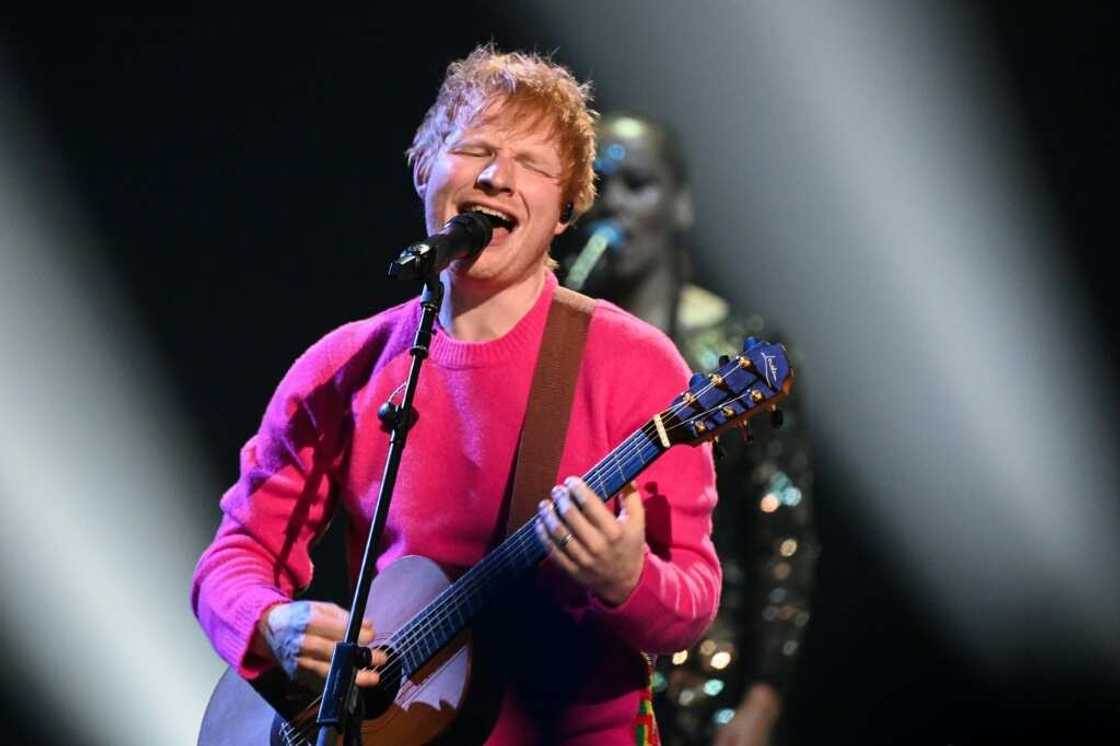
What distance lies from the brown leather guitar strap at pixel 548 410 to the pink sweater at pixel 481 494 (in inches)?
0.8

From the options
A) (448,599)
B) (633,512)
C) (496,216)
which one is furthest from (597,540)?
(496,216)

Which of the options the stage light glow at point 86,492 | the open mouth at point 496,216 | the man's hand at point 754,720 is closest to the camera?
the open mouth at point 496,216

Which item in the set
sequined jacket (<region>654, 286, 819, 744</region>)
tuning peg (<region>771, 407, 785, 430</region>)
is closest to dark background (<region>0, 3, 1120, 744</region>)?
sequined jacket (<region>654, 286, 819, 744</region>)

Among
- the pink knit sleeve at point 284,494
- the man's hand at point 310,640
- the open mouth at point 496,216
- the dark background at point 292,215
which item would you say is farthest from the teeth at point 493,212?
the dark background at point 292,215

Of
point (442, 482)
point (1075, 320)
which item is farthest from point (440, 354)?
point (1075, 320)

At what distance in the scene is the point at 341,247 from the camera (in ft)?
15.0

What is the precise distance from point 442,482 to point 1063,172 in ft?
8.80

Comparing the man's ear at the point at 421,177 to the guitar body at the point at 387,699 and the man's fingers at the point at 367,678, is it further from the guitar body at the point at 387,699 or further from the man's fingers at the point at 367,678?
the man's fingers at the point at 367,678

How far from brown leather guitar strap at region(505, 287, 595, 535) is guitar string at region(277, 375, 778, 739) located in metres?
0.06

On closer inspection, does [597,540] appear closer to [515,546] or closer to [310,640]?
[515,546]

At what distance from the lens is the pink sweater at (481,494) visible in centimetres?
223

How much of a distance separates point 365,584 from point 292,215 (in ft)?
8.84

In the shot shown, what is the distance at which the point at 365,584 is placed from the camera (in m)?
2.06

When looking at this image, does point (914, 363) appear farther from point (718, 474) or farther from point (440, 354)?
point (440, 354)
